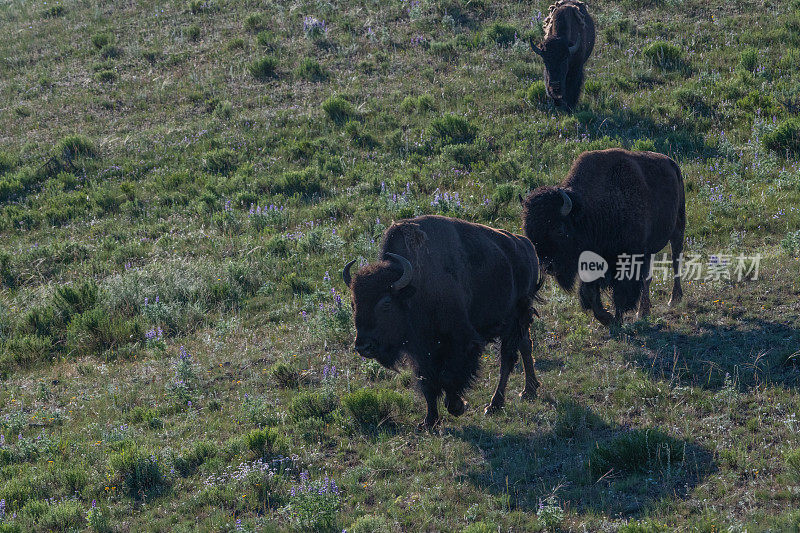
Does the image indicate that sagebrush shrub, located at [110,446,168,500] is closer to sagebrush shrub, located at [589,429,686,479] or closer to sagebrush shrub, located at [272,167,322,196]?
sagebrush shrub, located at [589,429,686,479]

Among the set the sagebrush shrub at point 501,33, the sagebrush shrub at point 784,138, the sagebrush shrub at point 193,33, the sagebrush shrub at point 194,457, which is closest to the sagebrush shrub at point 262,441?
the sagebrush shrub at point 194,457

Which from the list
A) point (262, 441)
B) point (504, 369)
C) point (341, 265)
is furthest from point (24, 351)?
point (504, 369)

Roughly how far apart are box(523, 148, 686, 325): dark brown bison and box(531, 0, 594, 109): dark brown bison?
6625 mm

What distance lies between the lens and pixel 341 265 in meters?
12.8

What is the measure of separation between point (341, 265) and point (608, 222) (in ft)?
15.3

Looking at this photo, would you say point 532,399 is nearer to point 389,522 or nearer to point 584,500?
point 584,500

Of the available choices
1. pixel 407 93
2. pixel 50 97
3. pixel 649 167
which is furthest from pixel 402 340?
pixel 50 97

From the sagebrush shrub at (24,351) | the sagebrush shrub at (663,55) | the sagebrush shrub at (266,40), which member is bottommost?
the sagebrush shrub at (24,351)

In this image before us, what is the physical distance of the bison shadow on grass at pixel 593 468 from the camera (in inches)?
244

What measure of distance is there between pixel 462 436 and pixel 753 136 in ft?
34.5

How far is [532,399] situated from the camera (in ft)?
27.5

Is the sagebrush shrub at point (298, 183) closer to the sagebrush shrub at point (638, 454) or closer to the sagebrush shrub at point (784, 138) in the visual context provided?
the sagebrush shrub at point (784, 138)

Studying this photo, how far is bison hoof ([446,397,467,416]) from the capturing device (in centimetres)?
782

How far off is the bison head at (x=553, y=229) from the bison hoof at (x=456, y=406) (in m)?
2.25
